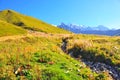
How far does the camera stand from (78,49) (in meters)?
37.7

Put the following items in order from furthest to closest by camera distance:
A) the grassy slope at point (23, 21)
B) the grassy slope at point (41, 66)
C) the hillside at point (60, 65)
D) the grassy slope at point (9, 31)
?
1. the grassy slope at point (23, 21)
2. the grassy slope at point (9, 31)
3. the hillside at point (60, 65)
4. the grassy slope at point (41, 66)

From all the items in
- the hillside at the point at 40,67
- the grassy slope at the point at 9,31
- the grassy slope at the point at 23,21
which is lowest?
the hillside at the point at 40,67

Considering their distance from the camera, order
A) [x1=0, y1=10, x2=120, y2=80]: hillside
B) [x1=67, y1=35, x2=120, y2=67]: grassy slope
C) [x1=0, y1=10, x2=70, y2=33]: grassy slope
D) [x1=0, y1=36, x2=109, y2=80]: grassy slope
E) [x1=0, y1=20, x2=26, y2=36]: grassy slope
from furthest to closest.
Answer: [x1=0, y1=10, x2=70, y2=33]: grassy slope
[x1=0, y1=20, x2=26, y2=36]: grassy slope
[x1=67, y1=35, x2=120, y2=67]: grassy slope
[x1=0, y1=10, x2=120, y2=80]: hillside
[x1=0, y1=36, x2=109, y2=80]: grassy slope

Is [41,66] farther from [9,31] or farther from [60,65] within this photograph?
[9,31]

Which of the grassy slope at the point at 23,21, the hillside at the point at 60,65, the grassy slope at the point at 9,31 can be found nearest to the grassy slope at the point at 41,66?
the hillside at the point at 60,65

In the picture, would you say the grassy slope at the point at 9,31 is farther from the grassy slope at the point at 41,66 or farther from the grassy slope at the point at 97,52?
the grassy slope at the point at 41,66

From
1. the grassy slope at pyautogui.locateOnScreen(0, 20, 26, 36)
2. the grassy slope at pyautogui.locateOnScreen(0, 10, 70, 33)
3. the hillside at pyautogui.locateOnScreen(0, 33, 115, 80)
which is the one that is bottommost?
the hillside at pyautogui.locateOnScreen(0, 33, 115, 80)

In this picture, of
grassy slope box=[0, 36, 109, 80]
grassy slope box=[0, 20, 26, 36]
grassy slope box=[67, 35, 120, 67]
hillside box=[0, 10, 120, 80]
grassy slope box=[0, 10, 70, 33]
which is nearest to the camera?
grassy slope box=[0, 36, 109, 80]

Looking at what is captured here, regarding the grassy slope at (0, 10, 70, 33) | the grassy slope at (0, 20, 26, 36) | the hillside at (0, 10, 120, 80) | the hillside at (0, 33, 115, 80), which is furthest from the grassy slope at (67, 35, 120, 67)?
the grassy slope at (0, 10, 70, 33)

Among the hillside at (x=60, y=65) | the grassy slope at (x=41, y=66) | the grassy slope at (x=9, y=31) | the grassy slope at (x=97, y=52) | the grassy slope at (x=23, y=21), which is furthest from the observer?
the grassy slope at (x=23, y=21)

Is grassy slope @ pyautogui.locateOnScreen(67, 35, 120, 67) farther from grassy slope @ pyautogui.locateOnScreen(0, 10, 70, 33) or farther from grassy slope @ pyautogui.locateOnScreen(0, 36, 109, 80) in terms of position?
grassy slope @ pyautogui.locateOnScreen(0, 10, 70, 33)

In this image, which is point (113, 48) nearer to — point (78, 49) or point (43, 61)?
point (78, 49)

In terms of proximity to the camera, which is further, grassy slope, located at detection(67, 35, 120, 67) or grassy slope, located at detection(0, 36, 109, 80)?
grassy slope, located at detection(67, 35, 120, 67)

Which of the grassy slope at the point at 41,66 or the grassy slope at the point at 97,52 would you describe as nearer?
the grassy slope at the point at 41,66
